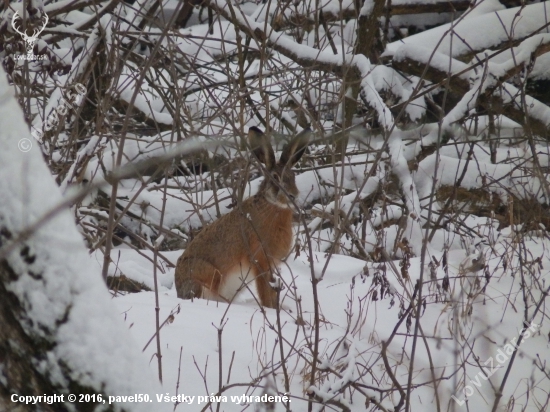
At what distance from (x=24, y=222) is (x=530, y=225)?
14.6 ft

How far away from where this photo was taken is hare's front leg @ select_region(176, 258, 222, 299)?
5.80 meters

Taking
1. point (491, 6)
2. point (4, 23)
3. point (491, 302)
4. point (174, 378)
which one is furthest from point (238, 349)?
point (491, 6)

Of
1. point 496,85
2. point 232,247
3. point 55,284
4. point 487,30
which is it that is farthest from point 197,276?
point 487,30

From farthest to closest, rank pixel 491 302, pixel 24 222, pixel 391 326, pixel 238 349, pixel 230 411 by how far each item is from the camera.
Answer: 1. pixel 491 302
2. pixel 391 326
3. pixel 238 349
4. pixel 230 411
5. pixel 24 222

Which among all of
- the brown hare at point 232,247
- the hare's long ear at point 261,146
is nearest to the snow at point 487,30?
the brown hare at point 232,247

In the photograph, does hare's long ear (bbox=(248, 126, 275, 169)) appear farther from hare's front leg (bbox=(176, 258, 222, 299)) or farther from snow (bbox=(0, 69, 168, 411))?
snow (bbox=(0, 69, 168, 411))

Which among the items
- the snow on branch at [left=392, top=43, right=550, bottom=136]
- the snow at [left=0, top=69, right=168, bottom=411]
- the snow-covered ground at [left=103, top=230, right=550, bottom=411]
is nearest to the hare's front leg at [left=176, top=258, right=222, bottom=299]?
the snow-covered ground at [left=103, top=230, right=550, bottom=411]

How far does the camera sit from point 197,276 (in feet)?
19.4

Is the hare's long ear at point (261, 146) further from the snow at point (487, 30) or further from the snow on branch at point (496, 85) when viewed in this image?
the snow at point (487, 30)

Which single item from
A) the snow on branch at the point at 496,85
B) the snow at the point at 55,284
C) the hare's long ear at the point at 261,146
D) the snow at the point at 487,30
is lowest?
the snow at the point at 55,284

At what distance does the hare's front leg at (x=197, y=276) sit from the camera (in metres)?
5.80

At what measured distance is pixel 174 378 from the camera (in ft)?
10.1

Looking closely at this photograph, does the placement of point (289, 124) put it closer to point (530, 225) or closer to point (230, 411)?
point (530, 225)

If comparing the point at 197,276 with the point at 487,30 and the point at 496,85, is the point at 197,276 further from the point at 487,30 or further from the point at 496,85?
the point at 487,30
